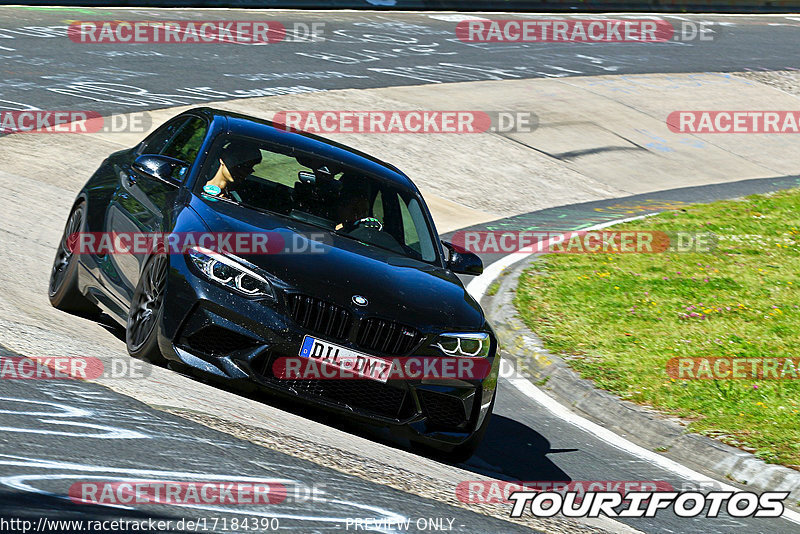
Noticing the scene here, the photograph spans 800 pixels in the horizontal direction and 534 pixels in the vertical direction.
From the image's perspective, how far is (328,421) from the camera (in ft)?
21.5

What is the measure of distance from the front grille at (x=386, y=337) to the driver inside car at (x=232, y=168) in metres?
1.52

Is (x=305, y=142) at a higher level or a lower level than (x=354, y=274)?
higher

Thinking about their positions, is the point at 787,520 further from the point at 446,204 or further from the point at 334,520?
the point at 446,204

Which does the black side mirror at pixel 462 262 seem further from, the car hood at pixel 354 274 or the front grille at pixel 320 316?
the front grille at pixel 320 316

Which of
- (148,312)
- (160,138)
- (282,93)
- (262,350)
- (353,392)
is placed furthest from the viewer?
(282,93)

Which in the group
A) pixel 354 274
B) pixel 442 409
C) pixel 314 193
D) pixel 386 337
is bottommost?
pixel 442 409

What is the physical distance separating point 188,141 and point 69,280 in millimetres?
1261

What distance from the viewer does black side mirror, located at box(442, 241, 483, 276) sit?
25.6ft

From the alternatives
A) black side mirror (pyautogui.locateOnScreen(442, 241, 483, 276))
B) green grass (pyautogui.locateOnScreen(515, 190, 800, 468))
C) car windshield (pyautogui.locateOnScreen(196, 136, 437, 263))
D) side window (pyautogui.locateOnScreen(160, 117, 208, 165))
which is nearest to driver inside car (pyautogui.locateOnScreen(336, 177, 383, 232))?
car windshield (pyautogui.locateOnScreen(196, 136, 437, 263))

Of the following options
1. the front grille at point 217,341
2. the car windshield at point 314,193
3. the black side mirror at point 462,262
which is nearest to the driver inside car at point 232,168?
the car windshield at point 314,193

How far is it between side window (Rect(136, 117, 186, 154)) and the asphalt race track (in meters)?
1.60

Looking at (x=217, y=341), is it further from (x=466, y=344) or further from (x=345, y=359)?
(x=466, y=344)

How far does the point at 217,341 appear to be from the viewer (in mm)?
6199

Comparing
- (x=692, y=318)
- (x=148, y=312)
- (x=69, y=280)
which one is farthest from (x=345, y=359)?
(x=692, y=318)
